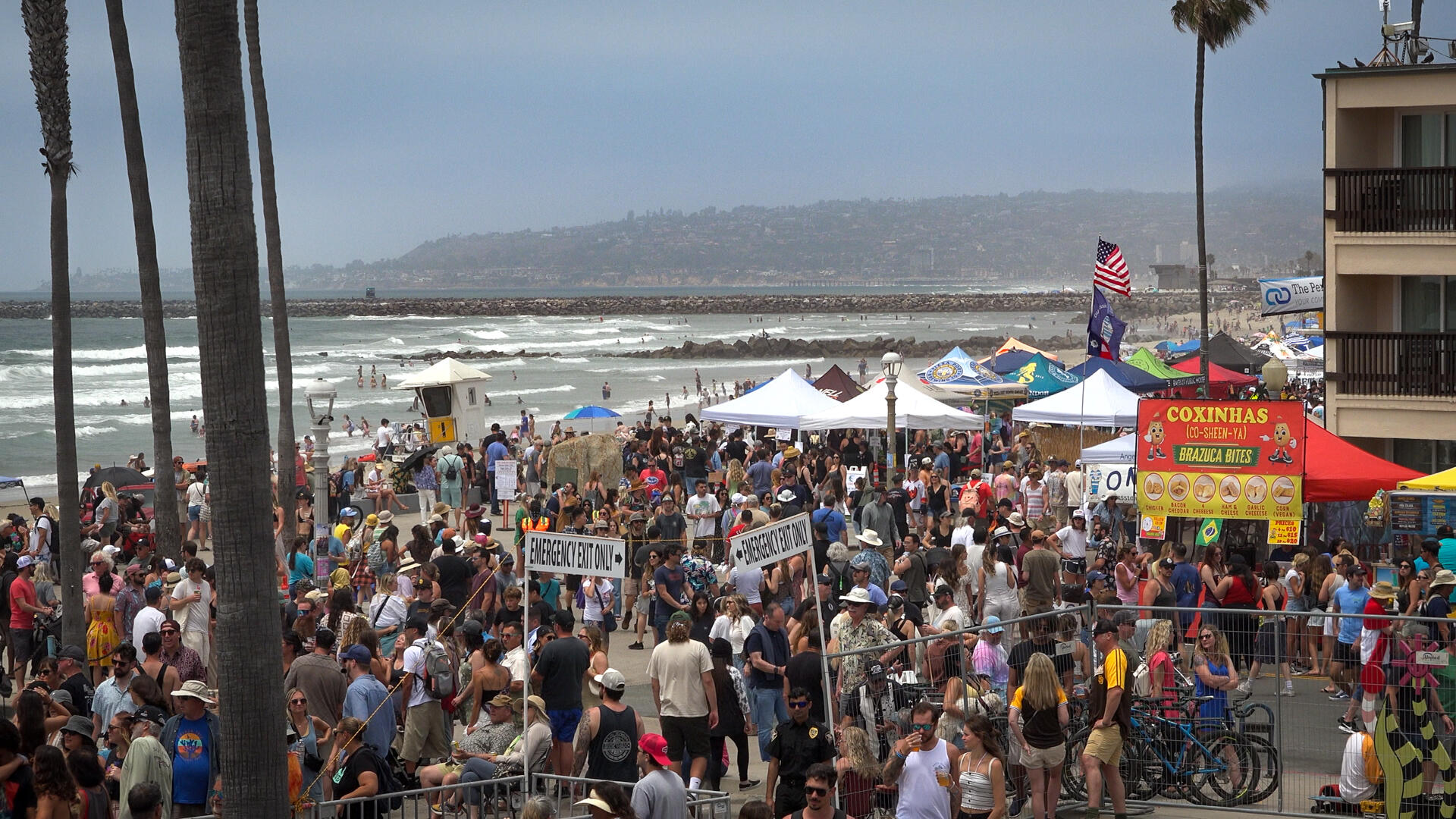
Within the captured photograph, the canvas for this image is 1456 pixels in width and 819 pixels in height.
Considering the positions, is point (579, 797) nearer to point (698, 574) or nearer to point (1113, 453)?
point (698, 574)

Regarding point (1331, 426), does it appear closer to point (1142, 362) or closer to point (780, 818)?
point (1142, 362)

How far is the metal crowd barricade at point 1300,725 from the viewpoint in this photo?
340 inches

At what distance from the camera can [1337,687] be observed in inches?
359

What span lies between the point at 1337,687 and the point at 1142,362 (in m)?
21.8

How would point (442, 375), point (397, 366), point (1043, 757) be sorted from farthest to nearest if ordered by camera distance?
point (397, 366) < point (442, 375) < point (1043, 757)

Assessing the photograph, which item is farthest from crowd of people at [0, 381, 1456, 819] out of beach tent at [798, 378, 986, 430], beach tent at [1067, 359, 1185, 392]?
beach tent at [1067, 359, 1185, 392]

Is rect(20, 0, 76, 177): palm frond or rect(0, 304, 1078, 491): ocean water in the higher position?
rect(20, 0, 76, 177): palm frond

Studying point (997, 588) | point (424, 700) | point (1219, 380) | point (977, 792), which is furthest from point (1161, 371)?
point (424, 700)

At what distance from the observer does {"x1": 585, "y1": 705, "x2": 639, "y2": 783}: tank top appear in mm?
8438

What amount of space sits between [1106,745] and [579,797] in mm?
3510

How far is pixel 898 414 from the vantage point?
80.1ft

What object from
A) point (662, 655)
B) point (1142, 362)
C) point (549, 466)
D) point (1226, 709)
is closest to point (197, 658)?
point (662, 655)

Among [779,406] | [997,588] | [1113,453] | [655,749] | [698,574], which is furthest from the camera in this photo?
[779,406]

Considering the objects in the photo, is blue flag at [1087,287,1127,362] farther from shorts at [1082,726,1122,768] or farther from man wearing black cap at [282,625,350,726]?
man wearing black cap at [282,625,350,726]
